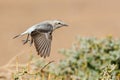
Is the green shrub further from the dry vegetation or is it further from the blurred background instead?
the blurred background

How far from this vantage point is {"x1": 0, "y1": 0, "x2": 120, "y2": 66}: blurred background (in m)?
13.2

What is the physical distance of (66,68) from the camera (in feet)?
27.5

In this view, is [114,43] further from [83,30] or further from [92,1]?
[92,1]

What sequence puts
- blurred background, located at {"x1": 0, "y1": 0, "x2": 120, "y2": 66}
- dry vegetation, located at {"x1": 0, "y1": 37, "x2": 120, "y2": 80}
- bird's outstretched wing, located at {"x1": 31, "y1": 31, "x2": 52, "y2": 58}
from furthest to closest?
blurred background, located at {"x1": 0, "y1": 0, "x2": 120, "y2": 66} → dry vegetation, located at {"x1": 0, "y1": 37, "x2": 120, "y2": 80} → bird's outstretched wing, located at {"x1": 31, "y1": 31, "x2": 52, "y2": 58}

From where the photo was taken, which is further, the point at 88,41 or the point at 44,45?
the point at 88,41

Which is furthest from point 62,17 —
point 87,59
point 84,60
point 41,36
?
point 41,36

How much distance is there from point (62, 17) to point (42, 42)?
791 cm

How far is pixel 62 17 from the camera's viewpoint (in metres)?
15.0

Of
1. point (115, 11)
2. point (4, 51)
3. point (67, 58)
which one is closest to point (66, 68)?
point (67, 58)

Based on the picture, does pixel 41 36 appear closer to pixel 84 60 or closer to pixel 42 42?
pixel 42 42

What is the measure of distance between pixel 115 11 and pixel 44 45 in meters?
8.21

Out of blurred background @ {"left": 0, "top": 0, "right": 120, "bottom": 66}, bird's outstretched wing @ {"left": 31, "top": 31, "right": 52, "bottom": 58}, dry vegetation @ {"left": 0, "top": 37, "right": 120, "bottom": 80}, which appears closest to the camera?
bird's outstretched wing @ {"left": 31, "top": 31, "right": 52, "bottom": 58}

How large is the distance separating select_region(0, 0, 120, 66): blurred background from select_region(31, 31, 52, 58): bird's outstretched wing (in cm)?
485

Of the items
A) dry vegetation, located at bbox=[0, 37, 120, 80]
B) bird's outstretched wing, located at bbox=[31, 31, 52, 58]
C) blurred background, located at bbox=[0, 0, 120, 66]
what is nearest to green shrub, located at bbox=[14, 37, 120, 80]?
dry vegetation, located at bbox=[0, 37, 120, 80]
